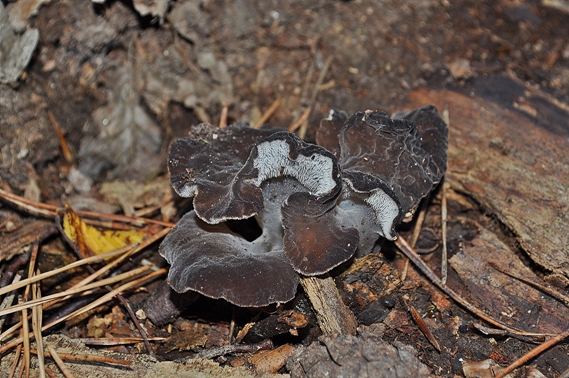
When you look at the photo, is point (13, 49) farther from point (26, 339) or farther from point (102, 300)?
point (26, 339)

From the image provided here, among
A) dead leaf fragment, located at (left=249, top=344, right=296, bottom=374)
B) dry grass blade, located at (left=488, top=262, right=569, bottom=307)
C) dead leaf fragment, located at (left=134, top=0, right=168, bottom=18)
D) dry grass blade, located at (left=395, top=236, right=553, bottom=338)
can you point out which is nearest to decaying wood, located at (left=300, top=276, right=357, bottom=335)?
dead leaf fragment, located at (left=249, top=344, right=296, bottom=374)

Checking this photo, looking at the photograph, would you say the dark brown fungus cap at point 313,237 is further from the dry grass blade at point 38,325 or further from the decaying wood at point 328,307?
the dry grass blade at point 38,325

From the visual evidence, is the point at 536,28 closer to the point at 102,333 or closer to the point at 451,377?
the point at 451,377

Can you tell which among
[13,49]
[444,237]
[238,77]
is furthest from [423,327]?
[13,49]

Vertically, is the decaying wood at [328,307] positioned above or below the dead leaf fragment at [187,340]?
above

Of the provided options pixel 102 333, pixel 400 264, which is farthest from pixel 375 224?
pixel 102 333

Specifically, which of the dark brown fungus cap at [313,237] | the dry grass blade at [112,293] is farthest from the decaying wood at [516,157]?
the dry grass blade at [112,293]

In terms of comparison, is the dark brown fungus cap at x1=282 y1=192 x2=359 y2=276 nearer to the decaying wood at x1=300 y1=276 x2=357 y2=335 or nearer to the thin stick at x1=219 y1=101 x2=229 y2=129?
the decaying wood at x1=300 y1=276 x2=357 y2=335
